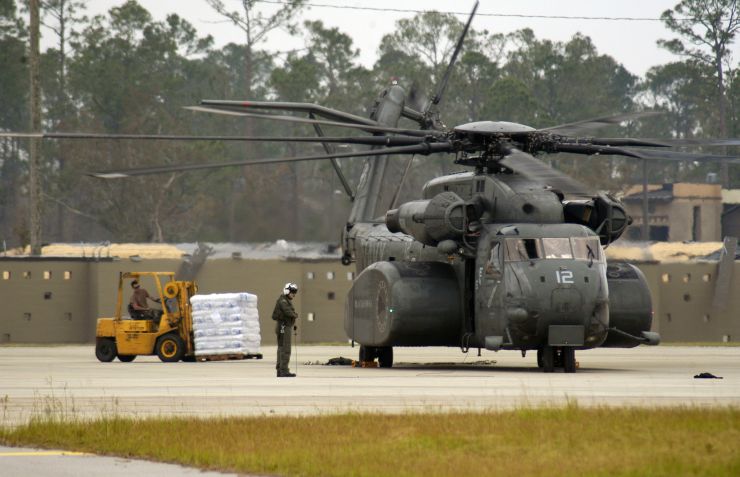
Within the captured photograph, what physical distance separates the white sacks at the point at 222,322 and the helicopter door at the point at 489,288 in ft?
24.7

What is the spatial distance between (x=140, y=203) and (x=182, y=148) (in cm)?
388

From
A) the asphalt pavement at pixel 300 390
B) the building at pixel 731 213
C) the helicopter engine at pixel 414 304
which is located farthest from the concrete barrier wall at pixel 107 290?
the building at pixel 731 213

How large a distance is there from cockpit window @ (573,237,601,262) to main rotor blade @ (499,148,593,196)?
2.67 m

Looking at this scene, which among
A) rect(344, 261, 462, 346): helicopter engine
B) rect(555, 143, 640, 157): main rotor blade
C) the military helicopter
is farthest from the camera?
rect(344, 261, 462, 346): helicopter engine

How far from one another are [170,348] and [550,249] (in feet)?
35.3

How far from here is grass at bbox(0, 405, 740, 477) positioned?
12.4 m

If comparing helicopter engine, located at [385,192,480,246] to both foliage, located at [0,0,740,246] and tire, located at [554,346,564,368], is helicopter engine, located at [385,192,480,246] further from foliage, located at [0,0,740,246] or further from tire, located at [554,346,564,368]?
foliage, located at [0,0,740,246]

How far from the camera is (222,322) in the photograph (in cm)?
3291

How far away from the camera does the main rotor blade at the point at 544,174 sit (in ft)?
68.5

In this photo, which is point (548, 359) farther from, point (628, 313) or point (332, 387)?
point (332, 387)

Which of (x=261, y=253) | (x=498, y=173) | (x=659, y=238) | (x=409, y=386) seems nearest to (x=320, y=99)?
(x=659, y=238)

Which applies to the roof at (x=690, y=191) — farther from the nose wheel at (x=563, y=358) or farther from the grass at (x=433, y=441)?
the grass at (x=433, y=441)

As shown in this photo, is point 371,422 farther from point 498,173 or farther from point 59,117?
point 59,117

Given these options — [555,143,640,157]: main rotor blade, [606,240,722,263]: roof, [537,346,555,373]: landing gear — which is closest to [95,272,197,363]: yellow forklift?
[537,346,555,373]: landing gear
